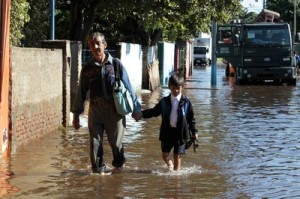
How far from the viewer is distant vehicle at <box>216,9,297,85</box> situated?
94.3 ft

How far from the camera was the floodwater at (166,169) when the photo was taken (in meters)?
7.47

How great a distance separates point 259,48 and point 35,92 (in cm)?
1937

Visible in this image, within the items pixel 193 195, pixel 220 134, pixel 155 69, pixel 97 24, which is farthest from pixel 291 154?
pixel 97 24

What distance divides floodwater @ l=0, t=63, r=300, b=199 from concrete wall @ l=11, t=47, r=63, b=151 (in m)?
0.28

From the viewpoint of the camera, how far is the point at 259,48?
28.8 m

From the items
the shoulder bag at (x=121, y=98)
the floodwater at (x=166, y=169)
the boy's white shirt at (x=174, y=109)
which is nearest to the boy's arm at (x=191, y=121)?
the boy's white shirt at (x=174, y=109)

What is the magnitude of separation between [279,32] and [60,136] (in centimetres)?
1897

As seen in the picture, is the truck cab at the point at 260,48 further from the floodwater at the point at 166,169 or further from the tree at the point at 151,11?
the floodwater at the point at 166,169

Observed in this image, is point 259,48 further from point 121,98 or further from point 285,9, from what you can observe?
point 285,9

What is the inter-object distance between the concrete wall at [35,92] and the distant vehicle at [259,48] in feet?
56.4

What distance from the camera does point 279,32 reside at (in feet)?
94.5

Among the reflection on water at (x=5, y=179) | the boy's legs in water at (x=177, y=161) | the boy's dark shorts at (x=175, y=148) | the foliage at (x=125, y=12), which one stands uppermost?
the foliage at (x=125, y=12)

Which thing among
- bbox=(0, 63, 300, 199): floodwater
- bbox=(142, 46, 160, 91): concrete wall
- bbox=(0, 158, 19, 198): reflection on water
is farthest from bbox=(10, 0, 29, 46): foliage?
bbox=(142, 46, 160, 91): concrete wall

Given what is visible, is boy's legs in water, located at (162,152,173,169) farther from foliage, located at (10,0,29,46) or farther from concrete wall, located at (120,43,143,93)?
concrete wall, located at (120,43,143,93)
